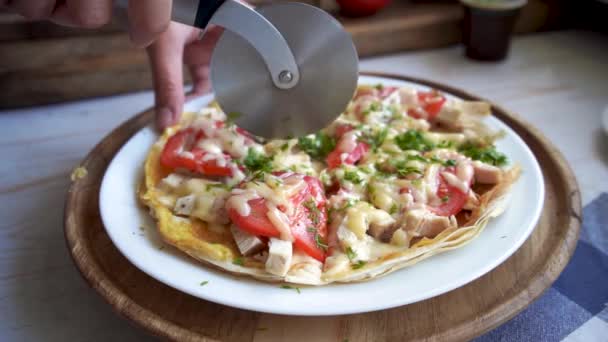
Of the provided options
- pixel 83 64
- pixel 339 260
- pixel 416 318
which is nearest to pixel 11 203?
pixel 83 64

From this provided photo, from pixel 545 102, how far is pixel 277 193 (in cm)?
266

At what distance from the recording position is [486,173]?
238 centimetres

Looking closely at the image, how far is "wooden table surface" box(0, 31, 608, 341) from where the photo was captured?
2146 millimetres

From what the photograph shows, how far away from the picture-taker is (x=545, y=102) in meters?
3.89

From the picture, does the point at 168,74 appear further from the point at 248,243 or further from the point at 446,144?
the point at 446,144

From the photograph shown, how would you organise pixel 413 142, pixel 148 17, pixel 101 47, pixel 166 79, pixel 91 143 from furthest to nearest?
1. pixel 101 47
2. pixel 91 143
3. pixel 166 79
4. pixel 413 142
5. pixel 148 17

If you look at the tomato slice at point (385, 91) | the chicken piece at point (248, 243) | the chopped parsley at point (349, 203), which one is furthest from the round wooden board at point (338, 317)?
the tomato slice at point (385, 91)

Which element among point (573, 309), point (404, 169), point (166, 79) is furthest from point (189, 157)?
point (573, 309)

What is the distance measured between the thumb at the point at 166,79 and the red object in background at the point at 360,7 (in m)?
1.89

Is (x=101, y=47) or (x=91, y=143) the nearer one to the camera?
(x=91, y=143)

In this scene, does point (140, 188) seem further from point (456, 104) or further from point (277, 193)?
point (456, 104)

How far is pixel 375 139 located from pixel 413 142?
189 millimetres

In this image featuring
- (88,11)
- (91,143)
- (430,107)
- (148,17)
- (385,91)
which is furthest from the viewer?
(91,143)

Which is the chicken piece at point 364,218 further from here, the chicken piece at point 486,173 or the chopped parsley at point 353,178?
the chicken piece at point 486,173
